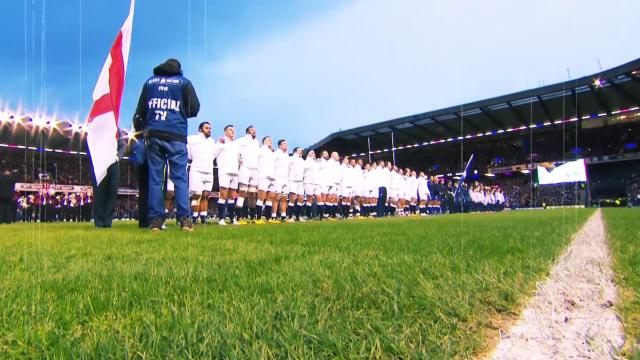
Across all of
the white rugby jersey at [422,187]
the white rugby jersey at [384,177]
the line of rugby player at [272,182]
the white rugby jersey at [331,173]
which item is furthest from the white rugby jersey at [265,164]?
the white rugby jersey at [422,187]

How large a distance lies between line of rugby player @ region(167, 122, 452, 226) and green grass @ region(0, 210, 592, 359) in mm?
6796

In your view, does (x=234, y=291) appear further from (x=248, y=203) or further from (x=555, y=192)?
(x=555, y=192)

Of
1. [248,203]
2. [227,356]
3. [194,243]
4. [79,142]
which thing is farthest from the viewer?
[79,142]

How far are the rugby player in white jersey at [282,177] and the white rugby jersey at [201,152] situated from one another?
2.61m

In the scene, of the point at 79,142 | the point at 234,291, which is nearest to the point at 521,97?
the point at 79,142

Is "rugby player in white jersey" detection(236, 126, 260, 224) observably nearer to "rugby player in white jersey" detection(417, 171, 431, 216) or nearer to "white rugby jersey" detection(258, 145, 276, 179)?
"white rugby jersey" detection(258, 145, 276, 179)

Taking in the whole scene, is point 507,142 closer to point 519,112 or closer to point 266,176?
point 519,112

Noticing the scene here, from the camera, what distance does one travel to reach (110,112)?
6.21 metres

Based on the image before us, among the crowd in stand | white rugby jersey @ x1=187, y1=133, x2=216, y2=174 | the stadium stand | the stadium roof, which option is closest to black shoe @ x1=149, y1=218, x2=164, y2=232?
white rugby jersey @ x1=187, y1=133, x2=216, y2=174

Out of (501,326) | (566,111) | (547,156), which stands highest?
(566,111)

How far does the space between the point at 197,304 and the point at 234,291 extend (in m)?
0.23

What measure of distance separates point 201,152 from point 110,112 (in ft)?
10.8

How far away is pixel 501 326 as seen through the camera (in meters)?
1.31

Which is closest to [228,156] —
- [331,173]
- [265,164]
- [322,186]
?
[265,164]
